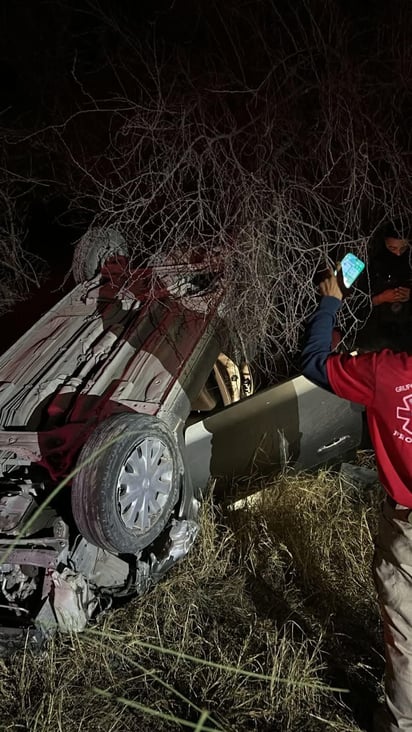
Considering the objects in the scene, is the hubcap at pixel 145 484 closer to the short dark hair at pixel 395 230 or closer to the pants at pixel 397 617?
the pants at pixel 397 617

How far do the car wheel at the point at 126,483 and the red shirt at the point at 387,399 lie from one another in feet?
3.10

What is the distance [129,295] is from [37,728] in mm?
2227

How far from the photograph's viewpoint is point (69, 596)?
259cm

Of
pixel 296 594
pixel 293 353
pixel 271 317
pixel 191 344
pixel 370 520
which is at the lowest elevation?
pixel 370 520

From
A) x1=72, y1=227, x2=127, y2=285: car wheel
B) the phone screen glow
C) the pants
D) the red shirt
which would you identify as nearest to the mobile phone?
the phone screen glow

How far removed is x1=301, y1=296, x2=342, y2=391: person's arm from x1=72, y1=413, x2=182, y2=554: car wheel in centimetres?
84

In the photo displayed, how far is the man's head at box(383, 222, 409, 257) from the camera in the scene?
399cm

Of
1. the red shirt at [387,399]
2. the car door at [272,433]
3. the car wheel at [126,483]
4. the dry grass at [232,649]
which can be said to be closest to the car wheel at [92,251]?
the car door at [272,433]

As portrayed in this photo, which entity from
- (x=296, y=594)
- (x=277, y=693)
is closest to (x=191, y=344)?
(x=296, y=594)

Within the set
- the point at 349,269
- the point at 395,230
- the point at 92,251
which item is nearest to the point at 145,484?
the point at 349,269

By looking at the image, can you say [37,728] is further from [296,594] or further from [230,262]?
[230,262]

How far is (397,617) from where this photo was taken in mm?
2316

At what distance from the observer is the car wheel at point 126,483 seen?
103 inches

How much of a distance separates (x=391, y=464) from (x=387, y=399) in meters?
0.26
